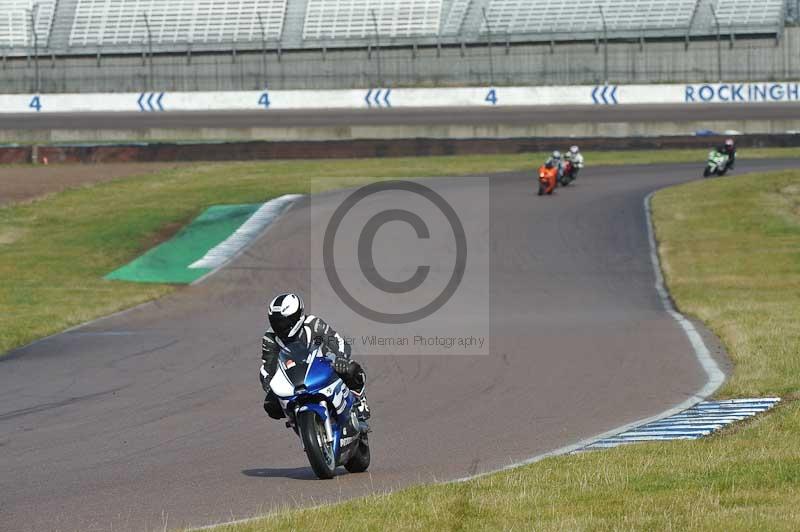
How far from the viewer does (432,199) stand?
31562 mm

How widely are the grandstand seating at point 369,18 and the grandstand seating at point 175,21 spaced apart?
185 cm

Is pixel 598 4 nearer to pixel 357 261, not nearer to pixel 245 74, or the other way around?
pixel 245 74

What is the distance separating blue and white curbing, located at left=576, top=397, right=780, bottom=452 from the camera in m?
10.0

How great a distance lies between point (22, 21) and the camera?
2416 inches

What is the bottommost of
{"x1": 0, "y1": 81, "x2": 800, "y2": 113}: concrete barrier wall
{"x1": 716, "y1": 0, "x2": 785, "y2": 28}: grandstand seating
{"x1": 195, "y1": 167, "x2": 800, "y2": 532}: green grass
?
{"x1": 195, "y1": 167, "x2": 800, "y2": 532}: green grass

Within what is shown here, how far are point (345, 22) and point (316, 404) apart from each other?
168 feet

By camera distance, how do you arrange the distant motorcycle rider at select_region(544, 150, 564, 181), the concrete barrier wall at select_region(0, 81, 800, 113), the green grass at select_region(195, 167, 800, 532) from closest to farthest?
the green grass at select_region(195, 167, 800, 532)
the distant motorcycle rider at select_region(544, 150, 564, 181)
the concrete barrier wall at select_region(0, 81, 800, 113)

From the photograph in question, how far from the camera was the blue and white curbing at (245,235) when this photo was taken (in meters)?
24.5

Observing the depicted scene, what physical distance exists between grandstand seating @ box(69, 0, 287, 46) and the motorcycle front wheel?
50916 mm

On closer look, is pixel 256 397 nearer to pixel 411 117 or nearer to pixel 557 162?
pixel 557 162

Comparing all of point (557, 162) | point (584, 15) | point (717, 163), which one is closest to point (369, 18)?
point (584, 15)

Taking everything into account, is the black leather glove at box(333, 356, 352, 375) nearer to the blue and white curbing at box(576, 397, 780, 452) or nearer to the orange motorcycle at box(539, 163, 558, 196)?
the blue and white curbing at box(576, 397, 780, 452)

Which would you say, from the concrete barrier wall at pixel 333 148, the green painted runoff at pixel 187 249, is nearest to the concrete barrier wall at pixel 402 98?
the concrete barrier wall at pixel 333 148

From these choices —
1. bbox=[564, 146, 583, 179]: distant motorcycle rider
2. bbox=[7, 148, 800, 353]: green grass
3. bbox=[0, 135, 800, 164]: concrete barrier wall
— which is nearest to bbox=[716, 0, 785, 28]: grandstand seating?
bbox=[0, 135, 800, 164]: concrete barrier wall
